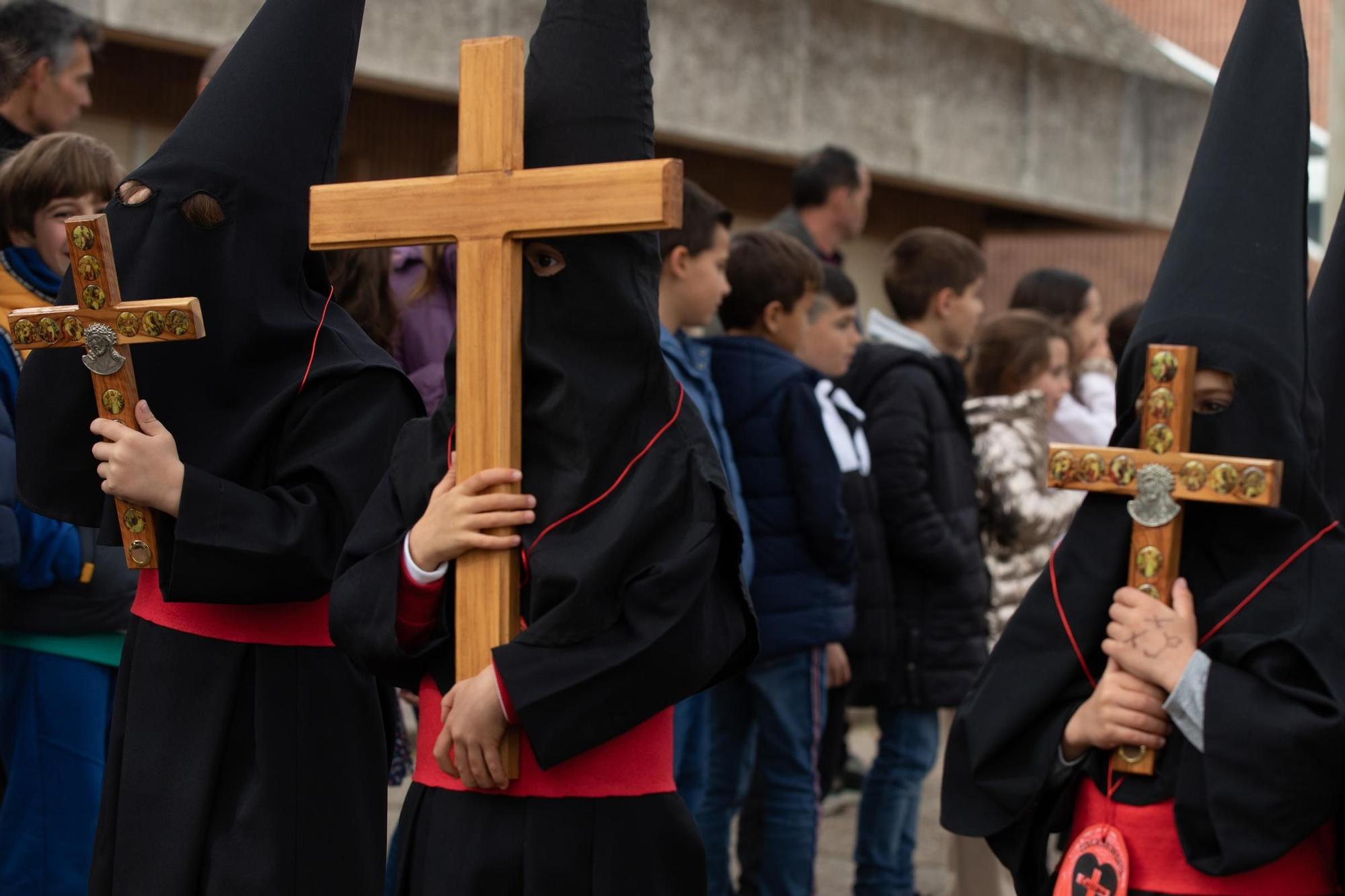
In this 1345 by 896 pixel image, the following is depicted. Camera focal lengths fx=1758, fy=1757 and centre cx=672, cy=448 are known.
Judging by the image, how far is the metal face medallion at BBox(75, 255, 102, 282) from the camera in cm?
335

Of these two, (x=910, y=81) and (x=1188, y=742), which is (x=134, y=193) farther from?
(x=910, y=81)

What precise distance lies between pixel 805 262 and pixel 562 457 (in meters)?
2.68

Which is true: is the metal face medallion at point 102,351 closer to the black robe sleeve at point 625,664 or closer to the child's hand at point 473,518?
the child's hand at point 473,518

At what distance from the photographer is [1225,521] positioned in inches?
118

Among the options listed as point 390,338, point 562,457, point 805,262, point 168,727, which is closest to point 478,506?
point 562,457

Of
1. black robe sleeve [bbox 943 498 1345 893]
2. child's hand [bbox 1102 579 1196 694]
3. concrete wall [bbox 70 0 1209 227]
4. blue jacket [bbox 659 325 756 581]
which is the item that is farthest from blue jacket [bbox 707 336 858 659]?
concrete wall [bbox 70 0 1209 227]

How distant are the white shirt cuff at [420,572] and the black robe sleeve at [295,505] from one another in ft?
1.57

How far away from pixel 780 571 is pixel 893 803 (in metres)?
0.87

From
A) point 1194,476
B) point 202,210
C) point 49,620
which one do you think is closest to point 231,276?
point 202,210

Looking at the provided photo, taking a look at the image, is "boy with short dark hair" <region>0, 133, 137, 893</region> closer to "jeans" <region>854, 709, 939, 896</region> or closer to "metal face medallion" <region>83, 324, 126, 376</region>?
"metal face medallion" <region>83, 324, 126, 376</region>

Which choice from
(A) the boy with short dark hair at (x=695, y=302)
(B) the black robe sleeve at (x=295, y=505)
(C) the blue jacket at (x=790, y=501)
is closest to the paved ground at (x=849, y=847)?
(A) the boy with short dark hair at (x=695, y=302)

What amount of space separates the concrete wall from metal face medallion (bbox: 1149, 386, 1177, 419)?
5.95m

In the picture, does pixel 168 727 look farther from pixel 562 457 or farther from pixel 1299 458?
pixel 1299 458

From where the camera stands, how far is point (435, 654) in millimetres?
3121
